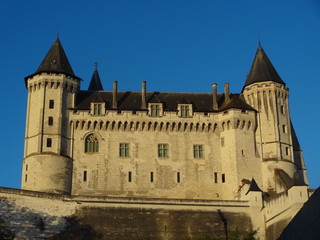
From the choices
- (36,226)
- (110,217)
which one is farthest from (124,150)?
(36,226)

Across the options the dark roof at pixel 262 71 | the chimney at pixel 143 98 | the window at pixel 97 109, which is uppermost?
the dark roof at pixel 262 71

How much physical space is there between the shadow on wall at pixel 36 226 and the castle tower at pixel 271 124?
17.0 m

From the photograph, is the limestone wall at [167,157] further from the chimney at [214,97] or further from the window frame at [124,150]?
the chimney at [214,97]

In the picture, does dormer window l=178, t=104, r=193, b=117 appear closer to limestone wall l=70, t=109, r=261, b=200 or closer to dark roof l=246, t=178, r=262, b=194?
limestone wall l=70, t=109, r=261, b=200

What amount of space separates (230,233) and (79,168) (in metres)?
14.3

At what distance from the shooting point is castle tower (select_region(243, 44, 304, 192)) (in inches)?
1960

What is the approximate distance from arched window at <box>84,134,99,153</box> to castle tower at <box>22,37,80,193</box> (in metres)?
1.64

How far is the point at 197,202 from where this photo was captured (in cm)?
4456

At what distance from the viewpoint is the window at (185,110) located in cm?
5249

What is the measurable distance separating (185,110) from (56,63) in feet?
40.7

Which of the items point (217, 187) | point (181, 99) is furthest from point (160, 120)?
point (217, 187)

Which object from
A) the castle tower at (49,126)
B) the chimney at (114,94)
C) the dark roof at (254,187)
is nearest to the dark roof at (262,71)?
the dark roof at (254,187)

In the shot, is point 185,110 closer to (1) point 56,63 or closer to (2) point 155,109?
(2) point 155,109

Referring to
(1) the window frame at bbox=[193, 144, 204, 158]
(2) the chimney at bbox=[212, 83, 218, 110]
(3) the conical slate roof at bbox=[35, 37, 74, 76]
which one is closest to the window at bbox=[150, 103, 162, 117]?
(1) the window frame at bbox=[193, 144, 204, 158]
